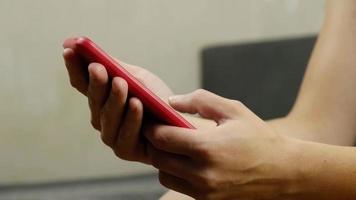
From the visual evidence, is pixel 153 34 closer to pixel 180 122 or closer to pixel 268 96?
pixel 268 96

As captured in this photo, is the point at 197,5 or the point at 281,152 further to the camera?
the point at 197,5

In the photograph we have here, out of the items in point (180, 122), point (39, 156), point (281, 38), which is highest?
point (180, 122)

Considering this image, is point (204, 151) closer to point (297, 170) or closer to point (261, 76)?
point (297, 170)

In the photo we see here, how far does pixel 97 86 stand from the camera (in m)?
0.57

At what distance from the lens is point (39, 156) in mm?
1302

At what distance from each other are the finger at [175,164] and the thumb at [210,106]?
6 centimetres

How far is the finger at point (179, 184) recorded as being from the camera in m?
0.59

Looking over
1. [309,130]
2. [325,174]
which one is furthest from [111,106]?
[309,130]

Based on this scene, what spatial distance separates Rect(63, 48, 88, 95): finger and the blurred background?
0.64 meters

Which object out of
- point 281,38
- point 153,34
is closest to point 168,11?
point 153,34

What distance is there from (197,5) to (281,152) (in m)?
0.70

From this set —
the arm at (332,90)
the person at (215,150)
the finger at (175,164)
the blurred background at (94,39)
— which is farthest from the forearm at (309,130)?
the blurred background at (94,39)

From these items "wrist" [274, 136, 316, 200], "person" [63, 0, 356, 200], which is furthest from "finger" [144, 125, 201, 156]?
"wrist" [274, 136, 316, 200]

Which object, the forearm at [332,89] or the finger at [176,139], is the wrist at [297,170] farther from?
the forearm at [332,89]
